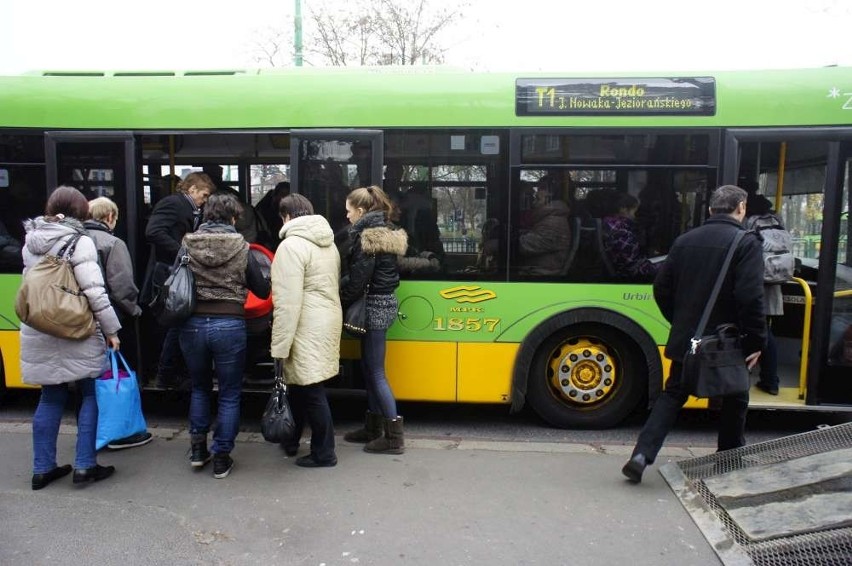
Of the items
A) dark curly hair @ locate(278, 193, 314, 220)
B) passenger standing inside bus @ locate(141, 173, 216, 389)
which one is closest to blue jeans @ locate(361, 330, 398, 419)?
dark curly hair @ locate(278, 193, 314, 220)

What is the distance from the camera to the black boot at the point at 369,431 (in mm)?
5023

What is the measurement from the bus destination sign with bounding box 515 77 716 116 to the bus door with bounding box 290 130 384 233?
3.92ft

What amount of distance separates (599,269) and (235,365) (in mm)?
2797

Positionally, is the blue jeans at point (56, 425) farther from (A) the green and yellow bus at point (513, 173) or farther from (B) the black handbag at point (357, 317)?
(B) the black handbag at point (357, 317)

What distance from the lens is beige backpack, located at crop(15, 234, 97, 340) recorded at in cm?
389

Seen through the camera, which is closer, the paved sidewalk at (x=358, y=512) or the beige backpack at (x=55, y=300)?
the paved sidewalk at (x=358, y=512)

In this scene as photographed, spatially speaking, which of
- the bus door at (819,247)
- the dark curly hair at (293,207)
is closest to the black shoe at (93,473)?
the dark curly hair at (293,207)

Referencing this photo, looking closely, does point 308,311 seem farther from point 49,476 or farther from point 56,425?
point 49,476

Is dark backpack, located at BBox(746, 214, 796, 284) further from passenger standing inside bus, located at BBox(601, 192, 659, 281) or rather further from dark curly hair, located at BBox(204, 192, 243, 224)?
dark curly hair, located at BBox(204, 192, 243, 224)

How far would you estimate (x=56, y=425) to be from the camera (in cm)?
425

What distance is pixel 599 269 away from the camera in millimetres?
5156

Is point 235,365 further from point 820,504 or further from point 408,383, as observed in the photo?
point 820,504

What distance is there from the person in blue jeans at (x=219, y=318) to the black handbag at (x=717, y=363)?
9.04ft

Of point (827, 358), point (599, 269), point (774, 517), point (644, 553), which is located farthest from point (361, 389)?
point (827, 358)
